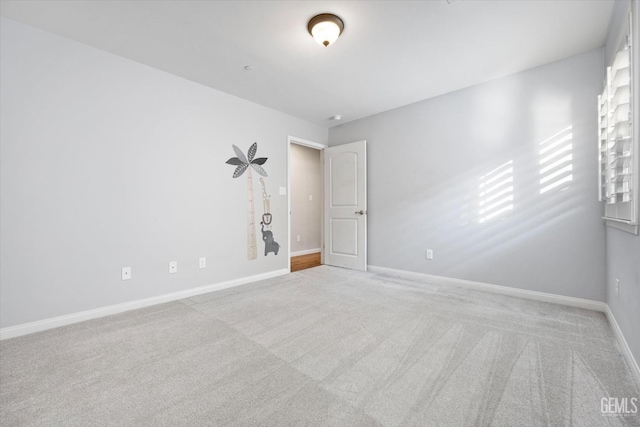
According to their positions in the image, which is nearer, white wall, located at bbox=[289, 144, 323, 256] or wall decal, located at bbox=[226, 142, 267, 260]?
wall decal, located at bbox=[226, 142, 267, 260]

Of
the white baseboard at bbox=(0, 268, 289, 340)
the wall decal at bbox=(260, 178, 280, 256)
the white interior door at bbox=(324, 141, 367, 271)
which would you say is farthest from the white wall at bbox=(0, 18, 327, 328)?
the white interior door at bbox=(324, 141, 367, 271)

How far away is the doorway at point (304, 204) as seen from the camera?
5.98 metres

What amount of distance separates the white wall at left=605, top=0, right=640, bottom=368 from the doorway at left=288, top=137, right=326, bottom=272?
→ 4.30m

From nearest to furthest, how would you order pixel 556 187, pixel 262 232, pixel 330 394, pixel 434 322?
pixel 330 394 < pixel 434 322 < pixel 556 187 < pixel 262 232

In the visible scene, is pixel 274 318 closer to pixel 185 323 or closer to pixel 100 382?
pixel 185 323

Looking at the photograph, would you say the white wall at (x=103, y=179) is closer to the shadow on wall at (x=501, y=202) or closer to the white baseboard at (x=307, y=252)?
the white baseboard at (x=307, y=252)

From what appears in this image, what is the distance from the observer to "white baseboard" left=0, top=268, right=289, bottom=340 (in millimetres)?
2107

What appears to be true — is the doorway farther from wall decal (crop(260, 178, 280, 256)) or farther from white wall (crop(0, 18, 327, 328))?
white wall (crop(0, 18, 327, 328))

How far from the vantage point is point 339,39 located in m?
2.35

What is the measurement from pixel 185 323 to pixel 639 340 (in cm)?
316

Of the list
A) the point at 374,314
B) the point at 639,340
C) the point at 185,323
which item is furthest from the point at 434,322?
the point at 185,323

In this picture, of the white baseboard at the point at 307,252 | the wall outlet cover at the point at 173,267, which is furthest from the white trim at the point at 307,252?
the wall outlet cover at the point at 173,267

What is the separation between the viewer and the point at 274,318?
8.03 ft

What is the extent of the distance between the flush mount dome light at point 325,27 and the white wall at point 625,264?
1791 mm
